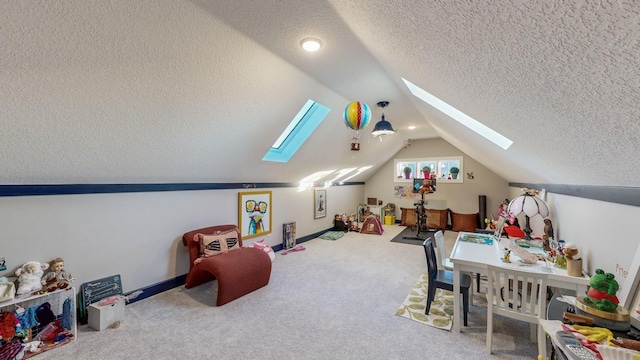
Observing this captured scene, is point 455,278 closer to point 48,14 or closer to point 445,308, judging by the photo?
point 445,308

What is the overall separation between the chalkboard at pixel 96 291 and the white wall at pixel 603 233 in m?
4.10

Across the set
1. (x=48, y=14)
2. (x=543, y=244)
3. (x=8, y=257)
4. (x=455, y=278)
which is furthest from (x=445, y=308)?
(x=8, y=257)

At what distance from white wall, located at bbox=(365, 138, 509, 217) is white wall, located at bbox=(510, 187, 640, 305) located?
414 cm

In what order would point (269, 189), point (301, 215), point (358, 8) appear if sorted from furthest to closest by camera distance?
1. point (301, 215)
2. point (269, 189)
3. point (358, 8)

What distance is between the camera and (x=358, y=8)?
1.31m

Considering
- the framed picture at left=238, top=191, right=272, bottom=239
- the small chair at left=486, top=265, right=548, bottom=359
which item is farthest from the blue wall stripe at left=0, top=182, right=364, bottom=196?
the small chair at left=486, top=265, right=548, bottom=359

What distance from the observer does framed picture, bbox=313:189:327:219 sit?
19.0 feet

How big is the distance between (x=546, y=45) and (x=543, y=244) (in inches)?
110

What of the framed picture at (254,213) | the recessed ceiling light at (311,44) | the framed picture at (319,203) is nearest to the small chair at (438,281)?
the recessed ceiling light at (311,44)

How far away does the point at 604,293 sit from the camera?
1.25 metres

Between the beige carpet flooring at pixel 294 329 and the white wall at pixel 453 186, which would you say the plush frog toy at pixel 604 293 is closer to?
the beige carpet flooring at pixel 294 329

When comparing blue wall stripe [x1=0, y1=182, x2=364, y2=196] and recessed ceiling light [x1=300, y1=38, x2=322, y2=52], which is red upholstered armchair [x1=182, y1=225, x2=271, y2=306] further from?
recessed ceiling light [x1=300, y1=38, x2=322, y2=52]

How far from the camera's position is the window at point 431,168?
265 inches

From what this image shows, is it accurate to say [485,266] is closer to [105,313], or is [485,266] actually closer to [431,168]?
[105,313]
